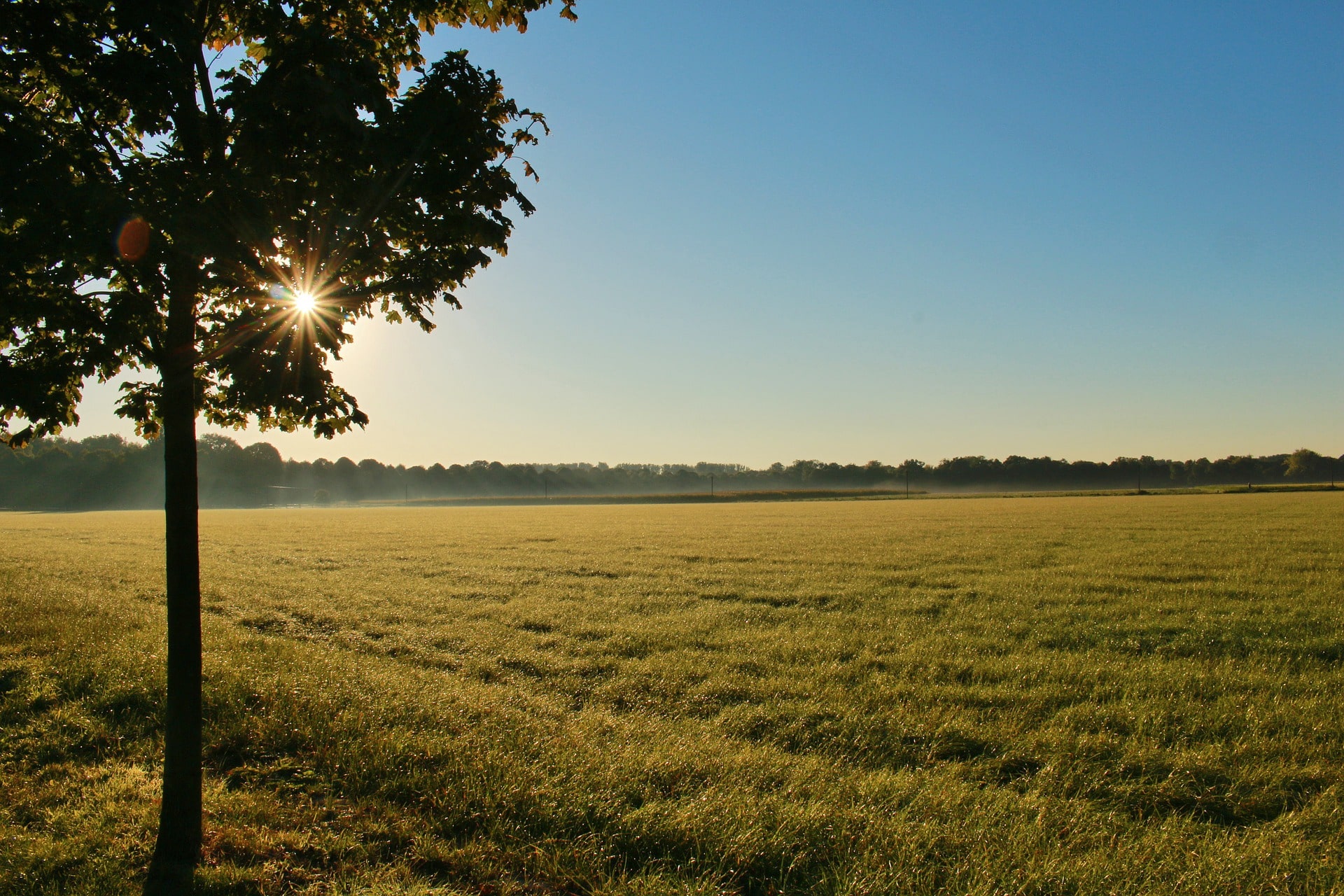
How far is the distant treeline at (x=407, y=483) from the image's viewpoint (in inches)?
4978

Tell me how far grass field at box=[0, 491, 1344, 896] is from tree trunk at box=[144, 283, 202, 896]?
26 centimetres

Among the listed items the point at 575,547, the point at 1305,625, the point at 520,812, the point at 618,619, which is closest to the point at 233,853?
the point at 520,812

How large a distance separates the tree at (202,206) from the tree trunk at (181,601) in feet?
0.04

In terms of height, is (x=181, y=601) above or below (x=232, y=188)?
below

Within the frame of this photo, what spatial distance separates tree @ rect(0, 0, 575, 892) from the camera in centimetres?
338

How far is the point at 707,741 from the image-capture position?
5.79 meters

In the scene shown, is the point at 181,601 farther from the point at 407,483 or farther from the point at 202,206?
the point at 407,483

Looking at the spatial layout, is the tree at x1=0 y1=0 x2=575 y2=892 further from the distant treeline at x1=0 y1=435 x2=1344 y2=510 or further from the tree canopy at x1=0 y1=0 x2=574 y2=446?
the distant treeline at x1=0 y1=435 x2=1344 y2=510

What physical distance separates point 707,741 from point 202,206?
17.4 ft

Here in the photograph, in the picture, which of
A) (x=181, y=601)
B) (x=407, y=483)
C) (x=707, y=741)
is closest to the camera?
(x=181, y=601)

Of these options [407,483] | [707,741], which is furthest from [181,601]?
[407,483]

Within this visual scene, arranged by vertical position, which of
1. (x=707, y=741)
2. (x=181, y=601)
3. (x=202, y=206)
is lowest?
(x=707, y=741)

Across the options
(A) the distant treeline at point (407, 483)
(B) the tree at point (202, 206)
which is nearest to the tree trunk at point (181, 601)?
(B) the tree at point (202, 206)

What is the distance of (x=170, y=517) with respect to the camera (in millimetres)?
4059
